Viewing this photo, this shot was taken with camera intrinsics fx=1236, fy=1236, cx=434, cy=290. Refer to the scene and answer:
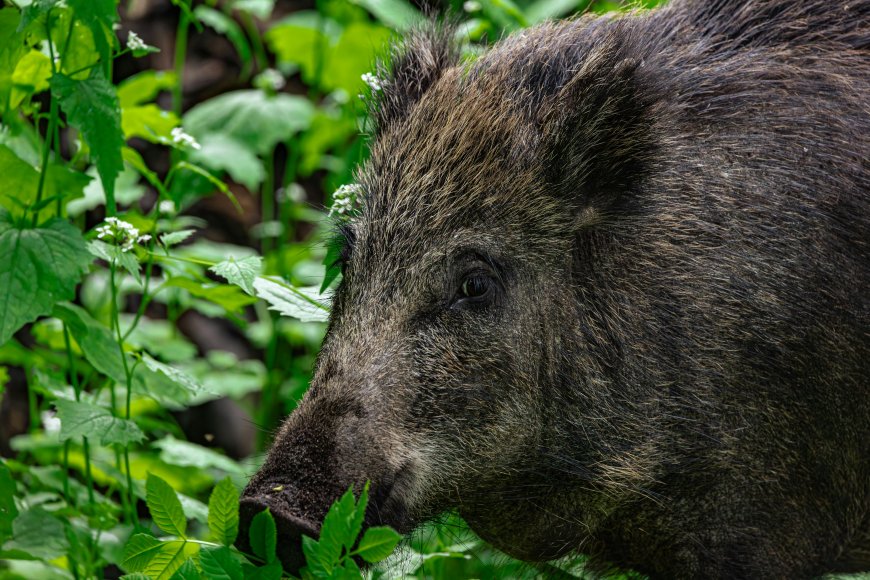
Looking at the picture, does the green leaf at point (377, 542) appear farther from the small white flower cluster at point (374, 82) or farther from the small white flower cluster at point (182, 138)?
the small white flower cluster at point (374, 82)

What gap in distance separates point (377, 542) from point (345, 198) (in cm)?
160

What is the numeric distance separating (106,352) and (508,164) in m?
1.47

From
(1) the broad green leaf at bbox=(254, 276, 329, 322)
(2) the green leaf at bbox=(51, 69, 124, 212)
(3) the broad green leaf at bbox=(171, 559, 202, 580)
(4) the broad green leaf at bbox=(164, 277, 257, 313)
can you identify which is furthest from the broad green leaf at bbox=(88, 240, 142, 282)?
(3) the broad green leaf at bbox=(171, 559, 202, 580)

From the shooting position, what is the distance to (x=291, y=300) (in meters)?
4.43

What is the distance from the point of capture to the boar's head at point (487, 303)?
369 centimetres

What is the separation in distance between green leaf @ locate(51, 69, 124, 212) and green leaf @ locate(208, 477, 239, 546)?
1.06 m

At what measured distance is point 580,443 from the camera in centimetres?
389

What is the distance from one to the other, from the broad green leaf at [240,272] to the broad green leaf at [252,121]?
2.52 m

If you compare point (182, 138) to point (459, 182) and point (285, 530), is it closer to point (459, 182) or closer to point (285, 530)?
point (459, 182)

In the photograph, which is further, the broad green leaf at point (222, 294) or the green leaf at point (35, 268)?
the broad green leaf at point (222, 294)

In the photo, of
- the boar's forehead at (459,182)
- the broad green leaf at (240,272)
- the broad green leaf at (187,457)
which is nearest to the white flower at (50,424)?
the broad green leaf at (187,457)

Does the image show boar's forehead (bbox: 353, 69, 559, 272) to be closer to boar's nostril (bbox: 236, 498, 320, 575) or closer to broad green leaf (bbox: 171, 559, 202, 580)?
boar's nostril (bbox: 236, 498, 320, 575)

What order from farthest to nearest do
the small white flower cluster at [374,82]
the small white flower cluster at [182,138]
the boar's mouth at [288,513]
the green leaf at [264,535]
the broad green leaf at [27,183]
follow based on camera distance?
the small white flower cluster at [374,82] < the small white flower cluster at [182,138] < the broad green leaf at [27,183] < the boar's mouth at [288,513] < the green leaf at [264,535]

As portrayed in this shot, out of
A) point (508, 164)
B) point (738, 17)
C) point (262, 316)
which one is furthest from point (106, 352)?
point (262, 316)
